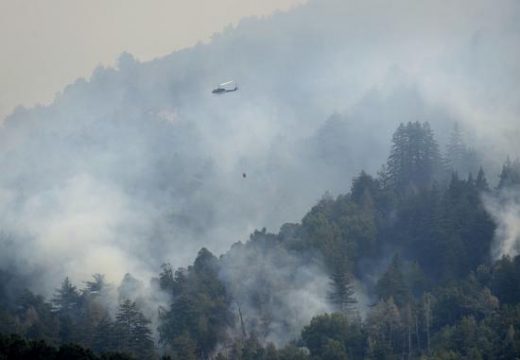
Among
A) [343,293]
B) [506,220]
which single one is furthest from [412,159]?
[343,293]

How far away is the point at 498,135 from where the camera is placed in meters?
130

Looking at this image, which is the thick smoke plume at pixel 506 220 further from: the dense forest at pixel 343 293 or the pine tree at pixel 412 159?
the pine tree at pixel 412 159

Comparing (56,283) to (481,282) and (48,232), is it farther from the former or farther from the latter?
(481,282)

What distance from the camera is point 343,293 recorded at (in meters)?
102

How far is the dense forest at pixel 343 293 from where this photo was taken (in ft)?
305

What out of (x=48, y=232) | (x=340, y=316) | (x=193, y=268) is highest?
(x=48, y=232)

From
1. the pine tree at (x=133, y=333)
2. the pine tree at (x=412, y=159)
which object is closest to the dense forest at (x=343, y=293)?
the pine tree at (x=133, y=333)

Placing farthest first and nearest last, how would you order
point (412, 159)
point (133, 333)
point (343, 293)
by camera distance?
point (412, 159)
point (343, 293)
point (133, 333)

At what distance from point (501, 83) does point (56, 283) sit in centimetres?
5960

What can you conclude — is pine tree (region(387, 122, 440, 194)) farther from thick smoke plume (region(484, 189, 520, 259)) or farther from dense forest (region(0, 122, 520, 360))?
thick smoke plume (region(484, 189, 520, 259))

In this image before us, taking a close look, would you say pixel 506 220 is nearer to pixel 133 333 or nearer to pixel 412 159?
pixel 412 159

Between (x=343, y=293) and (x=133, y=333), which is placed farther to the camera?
(x=343, y=293)

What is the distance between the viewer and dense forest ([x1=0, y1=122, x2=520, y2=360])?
3654 inches

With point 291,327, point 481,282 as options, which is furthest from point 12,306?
point 481,282
